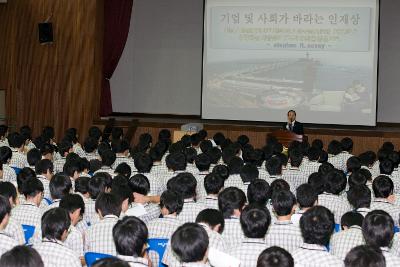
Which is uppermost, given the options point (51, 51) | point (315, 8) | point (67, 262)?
point (315, 8)

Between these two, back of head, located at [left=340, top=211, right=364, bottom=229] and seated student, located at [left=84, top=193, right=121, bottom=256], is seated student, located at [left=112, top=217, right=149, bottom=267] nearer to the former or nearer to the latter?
seated student, located at [left=84, top=193, right=121, bottom=256]

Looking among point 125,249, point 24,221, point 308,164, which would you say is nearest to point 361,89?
point 308,164

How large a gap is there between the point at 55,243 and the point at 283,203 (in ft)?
5.11

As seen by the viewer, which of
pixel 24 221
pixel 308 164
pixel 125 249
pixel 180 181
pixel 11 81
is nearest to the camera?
pixel 125 249

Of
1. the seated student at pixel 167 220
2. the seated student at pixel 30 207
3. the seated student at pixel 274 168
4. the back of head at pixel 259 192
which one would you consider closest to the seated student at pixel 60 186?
the seated student at pixel 30 207

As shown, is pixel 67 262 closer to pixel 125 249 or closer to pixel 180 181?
pixel 125 249

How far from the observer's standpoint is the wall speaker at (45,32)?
12367 millimetres

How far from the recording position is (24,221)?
4.68m

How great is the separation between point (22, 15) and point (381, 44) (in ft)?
22.5

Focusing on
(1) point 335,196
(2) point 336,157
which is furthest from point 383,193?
(2) point 336,157

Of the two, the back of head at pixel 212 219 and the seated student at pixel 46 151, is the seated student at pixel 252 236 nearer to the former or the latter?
the back of head at pixel 212 219

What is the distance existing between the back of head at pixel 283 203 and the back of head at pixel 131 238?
1.30 meters

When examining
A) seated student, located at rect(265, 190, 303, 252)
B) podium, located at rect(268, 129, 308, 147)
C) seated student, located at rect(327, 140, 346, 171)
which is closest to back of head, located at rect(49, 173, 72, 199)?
seated student, located at rect(265, 190, 303, 252)

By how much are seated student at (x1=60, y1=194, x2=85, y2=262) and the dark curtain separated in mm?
8405
